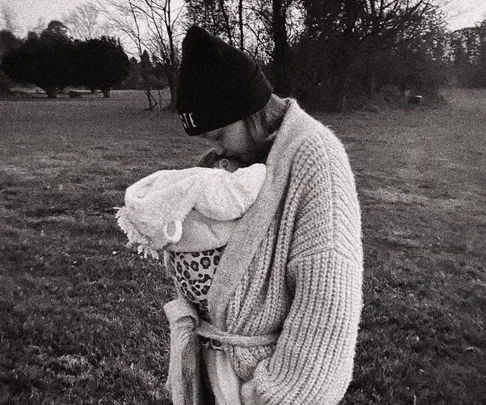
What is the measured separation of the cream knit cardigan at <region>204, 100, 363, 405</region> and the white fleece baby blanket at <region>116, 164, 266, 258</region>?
5 cm

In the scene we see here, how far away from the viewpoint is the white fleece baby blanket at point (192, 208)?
1.27 m

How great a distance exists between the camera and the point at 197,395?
157 centimetres

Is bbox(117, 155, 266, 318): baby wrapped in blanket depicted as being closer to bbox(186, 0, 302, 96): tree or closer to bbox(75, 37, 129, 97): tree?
bbox(186, 0, 302, 96): tree

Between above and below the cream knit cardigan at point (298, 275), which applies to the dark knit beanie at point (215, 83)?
above

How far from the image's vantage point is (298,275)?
4.17 ft

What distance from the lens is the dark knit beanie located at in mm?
1375

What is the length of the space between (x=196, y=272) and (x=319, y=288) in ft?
1.23

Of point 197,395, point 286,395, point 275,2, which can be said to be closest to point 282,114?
point 286,395

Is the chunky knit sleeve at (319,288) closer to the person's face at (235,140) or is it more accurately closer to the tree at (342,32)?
the person's face at (235,140)

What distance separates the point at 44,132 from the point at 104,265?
1222cm

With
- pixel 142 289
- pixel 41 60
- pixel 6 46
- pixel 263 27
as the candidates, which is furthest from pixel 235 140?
pixel 6 46

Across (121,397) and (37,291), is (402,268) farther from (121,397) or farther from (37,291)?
(37,291)

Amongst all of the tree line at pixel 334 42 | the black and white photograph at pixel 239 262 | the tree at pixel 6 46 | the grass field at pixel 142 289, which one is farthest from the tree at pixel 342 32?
the tree at pixel 6 46

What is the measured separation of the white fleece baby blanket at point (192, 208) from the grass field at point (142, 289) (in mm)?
2256
